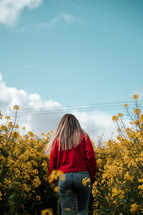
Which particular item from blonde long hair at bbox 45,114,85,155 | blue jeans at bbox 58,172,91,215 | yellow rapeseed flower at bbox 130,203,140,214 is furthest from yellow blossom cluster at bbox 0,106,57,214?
yellow rapeseed flower at bbox 130,203,140,214

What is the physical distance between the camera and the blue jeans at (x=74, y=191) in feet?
8.08

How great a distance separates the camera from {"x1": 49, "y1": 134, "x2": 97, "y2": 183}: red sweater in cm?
254

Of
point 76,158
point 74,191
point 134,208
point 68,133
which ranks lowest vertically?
point 134,208

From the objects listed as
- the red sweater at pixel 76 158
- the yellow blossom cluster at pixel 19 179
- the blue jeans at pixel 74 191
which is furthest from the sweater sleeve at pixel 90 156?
the yellow blossom cluster at pixel 19 179

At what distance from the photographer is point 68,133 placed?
107 inches

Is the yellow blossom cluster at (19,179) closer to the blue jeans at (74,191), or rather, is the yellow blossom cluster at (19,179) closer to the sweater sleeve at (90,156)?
the blue jeans at (74,191)

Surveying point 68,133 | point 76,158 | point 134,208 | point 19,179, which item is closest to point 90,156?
point 76,158

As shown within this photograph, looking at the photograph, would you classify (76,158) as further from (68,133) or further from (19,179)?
(19,179)

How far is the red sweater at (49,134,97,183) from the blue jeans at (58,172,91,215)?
0.08 metres

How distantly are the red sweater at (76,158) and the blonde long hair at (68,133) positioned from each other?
6cm

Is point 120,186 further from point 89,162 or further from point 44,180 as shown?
point 44,180

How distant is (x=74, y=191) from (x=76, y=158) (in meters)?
0.41

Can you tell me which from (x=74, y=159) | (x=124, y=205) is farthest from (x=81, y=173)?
(x=124, y=205)

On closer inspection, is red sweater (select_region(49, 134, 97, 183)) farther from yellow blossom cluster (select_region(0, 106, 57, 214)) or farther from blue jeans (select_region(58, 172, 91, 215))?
yellow blossom cluster (select_region(0, 106, 57, 214))
